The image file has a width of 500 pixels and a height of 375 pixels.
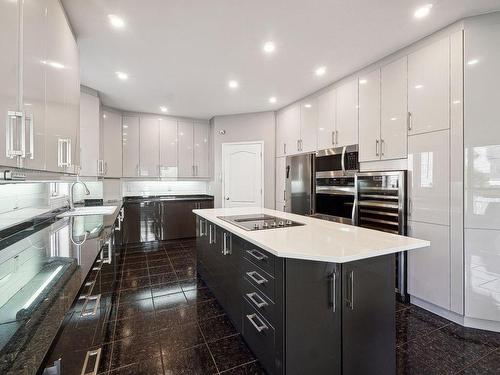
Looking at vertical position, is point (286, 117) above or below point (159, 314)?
above

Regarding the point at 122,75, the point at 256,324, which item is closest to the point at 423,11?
the point at 256,324

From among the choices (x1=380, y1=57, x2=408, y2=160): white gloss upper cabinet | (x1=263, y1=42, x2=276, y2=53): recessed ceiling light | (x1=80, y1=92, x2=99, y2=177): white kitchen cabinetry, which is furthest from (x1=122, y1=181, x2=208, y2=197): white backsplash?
(x1=380, y1=57, x2=408, y2=160): white gloss upper cabinet

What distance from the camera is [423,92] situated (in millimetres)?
2457

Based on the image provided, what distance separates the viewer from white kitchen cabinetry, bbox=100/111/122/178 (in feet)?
15.4

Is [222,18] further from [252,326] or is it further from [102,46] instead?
[252,326]

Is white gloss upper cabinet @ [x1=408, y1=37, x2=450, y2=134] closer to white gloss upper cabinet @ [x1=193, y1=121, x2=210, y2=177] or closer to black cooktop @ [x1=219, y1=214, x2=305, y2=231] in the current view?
black cooktop @ [x1=219, y1=214, x2=305, y2=231]

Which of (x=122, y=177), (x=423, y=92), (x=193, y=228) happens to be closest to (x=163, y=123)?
(x=122, y=177)

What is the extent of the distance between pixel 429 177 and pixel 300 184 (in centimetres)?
202

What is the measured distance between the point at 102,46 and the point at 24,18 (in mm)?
1595

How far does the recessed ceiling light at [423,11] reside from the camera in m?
2.04

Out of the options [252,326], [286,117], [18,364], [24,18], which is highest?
[286,117]

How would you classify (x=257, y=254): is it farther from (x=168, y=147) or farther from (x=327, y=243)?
(x=168, y=147)

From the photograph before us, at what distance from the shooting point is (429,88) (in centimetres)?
241

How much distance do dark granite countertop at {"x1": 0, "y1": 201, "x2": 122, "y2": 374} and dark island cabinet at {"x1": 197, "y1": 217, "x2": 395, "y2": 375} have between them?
99 cm
